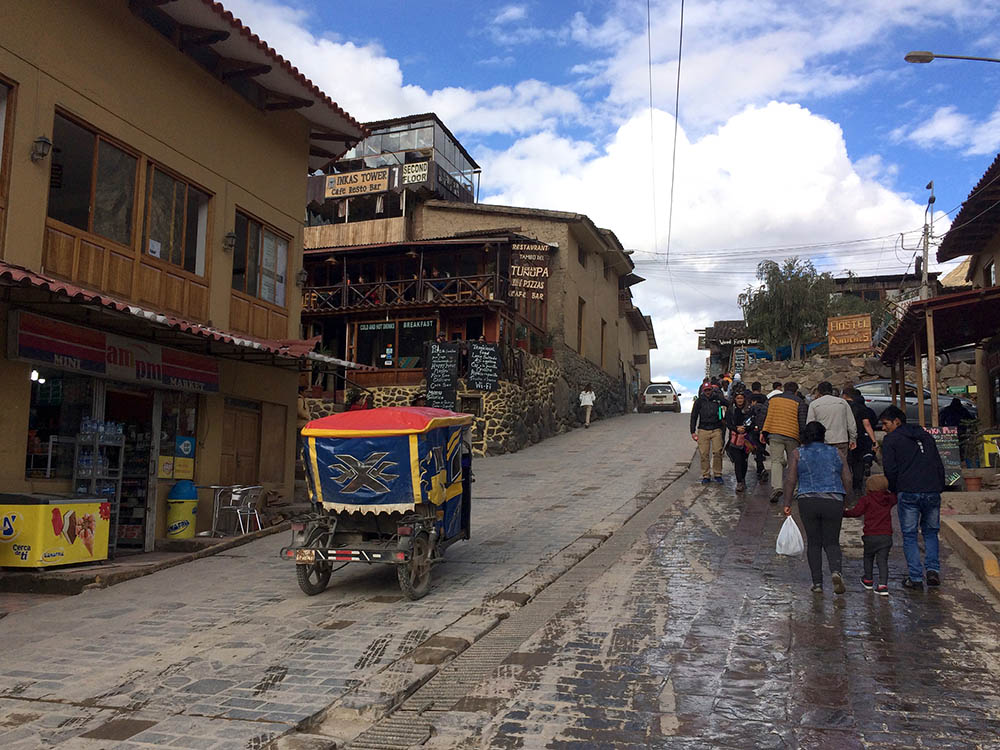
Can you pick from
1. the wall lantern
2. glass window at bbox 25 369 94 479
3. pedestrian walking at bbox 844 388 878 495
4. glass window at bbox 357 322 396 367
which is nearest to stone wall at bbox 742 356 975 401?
glass window at bbox 357 322 396 367

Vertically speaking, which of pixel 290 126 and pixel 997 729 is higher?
pixel 290 126

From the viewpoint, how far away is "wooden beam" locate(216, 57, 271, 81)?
494 inches

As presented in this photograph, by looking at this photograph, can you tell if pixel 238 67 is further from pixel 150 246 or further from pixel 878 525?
pixel 878 525

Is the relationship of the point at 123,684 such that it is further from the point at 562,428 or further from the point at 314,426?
the point at 562,428

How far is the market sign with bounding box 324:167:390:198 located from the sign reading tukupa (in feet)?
27.0

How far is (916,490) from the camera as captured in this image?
7.82 m

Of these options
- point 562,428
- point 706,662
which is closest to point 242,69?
point 706,662

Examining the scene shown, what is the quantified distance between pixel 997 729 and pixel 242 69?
1245 centimetres

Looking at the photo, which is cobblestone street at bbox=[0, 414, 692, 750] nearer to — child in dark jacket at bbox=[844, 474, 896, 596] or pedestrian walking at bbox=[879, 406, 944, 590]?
child in dark jacket at bbox=[844, 474, 896, 596]

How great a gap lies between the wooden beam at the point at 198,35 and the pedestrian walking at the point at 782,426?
394 inches

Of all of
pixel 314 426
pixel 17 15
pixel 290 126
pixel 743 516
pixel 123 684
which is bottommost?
pixel 123 684

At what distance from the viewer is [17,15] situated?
9281 millimetres

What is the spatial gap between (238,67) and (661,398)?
30634 mm

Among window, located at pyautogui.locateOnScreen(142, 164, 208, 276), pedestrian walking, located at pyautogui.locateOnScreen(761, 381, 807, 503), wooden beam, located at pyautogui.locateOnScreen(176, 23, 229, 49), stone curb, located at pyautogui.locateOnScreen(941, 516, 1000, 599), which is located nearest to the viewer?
stone curb, located at pyautogui.locateOnScreen(941, 516, 1000, 599)
